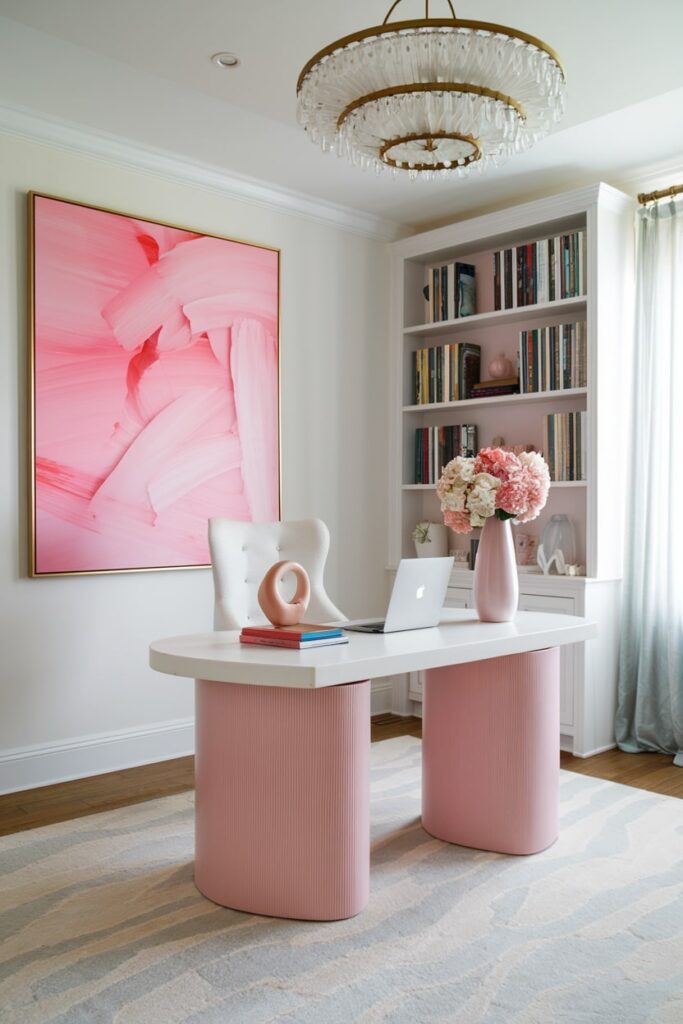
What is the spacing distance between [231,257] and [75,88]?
1.06 metres

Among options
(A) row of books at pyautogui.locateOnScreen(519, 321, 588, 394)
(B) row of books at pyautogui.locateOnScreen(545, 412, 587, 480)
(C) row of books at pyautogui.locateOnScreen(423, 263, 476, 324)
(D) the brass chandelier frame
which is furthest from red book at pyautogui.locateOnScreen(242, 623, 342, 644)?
(C) row of books at pyautogui.locateOnScreen(423, 263, 476, 324)

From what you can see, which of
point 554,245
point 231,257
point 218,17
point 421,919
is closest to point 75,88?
point 218,17

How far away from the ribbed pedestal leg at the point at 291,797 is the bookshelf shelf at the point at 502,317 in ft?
8.04

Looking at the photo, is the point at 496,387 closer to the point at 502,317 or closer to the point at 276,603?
the point at 502,317

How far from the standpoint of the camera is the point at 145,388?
12.4ft

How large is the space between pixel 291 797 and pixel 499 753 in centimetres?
80

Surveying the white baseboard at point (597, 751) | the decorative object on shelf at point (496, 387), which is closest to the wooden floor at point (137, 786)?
the white baseboard at point (597, 751)

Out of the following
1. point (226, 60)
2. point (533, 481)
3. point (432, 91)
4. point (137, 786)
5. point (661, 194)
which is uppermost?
point (226, 60)

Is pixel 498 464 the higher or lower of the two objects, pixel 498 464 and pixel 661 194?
the lower

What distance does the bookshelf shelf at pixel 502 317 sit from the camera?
4078 millimetres

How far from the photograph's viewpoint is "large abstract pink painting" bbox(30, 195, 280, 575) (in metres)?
3.48

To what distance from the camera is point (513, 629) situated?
2.71m

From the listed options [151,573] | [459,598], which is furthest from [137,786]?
[459,598]

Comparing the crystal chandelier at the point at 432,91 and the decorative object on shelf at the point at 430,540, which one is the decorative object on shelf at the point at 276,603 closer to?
the crystal chandelier at the point at 432,91
